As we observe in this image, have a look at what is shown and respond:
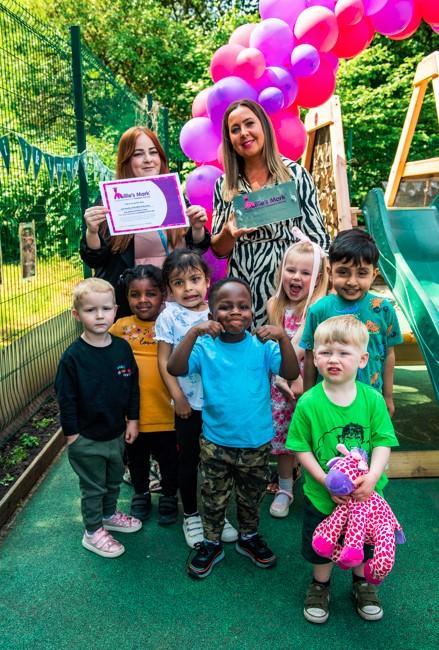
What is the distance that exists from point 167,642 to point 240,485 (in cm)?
68

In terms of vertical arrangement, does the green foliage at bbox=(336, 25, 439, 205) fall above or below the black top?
above

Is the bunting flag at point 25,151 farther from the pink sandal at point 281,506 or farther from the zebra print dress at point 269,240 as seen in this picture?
the pink sandal at point 281,506

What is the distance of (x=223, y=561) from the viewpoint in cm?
253

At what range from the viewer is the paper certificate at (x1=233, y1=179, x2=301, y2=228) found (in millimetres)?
2795

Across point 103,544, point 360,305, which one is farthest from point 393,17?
point 103,544

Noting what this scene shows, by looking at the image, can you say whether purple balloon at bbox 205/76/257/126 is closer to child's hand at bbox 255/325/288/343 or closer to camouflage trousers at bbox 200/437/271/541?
child's hand at bbox 255/325/288/343

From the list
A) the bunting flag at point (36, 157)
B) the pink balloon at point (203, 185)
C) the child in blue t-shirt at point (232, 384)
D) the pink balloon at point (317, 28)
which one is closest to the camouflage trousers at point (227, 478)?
the child in blue t-shirt at point (232, 384)

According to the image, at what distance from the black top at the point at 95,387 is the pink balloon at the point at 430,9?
4.64m

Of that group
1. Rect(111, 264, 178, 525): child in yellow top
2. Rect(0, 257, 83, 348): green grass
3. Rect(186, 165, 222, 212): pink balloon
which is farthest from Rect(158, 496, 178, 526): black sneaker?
Rect(186, 165, 222, 212): pink balloon

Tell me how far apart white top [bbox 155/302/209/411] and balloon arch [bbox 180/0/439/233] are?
290 centimetres

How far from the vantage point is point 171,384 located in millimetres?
2537

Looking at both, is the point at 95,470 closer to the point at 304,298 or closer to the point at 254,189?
the point at 304,298

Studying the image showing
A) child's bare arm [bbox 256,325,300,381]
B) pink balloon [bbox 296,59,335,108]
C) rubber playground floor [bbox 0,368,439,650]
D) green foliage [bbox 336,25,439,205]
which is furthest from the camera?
green foliage [bbox 336,25,439,205]

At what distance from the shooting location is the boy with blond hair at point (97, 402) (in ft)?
7.93
